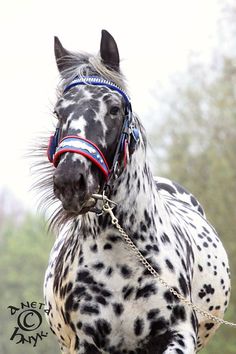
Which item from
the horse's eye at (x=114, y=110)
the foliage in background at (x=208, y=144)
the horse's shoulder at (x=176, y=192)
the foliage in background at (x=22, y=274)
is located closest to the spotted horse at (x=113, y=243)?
the horse's eye at (x=114, y=110)

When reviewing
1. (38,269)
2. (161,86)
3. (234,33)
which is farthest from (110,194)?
(38,269)

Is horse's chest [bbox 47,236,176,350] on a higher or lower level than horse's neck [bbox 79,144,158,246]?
lower

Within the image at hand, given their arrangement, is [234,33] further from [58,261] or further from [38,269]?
[38,269]

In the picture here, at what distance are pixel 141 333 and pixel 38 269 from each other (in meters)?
34.0

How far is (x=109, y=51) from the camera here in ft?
20.0

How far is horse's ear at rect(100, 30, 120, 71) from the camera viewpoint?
6035mm

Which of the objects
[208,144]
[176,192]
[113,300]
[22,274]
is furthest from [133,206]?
[22,274]

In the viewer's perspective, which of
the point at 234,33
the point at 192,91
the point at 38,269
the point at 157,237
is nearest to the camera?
the point at 157,237

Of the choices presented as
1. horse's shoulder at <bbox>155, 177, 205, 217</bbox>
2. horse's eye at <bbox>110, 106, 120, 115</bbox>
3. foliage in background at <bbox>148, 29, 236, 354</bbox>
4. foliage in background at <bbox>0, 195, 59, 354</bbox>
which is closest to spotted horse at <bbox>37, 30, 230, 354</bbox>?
horse's eye at <bbox>110, 106, 120, 115</bbox>

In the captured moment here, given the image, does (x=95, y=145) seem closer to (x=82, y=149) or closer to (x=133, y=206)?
(x=82, y=149)

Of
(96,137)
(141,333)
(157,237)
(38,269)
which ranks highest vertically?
(96,137)

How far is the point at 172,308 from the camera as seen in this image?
5.93m

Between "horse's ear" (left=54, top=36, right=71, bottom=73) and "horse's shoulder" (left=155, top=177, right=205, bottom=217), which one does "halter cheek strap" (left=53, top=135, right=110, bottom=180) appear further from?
"horse's shoulder" (left=155, top=177, right=205, bottom=217)

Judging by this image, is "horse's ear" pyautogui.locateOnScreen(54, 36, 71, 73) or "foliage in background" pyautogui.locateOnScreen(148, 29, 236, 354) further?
"foliage in background" pyautogui.locateOnScreen(148, 29, 236, 354)
